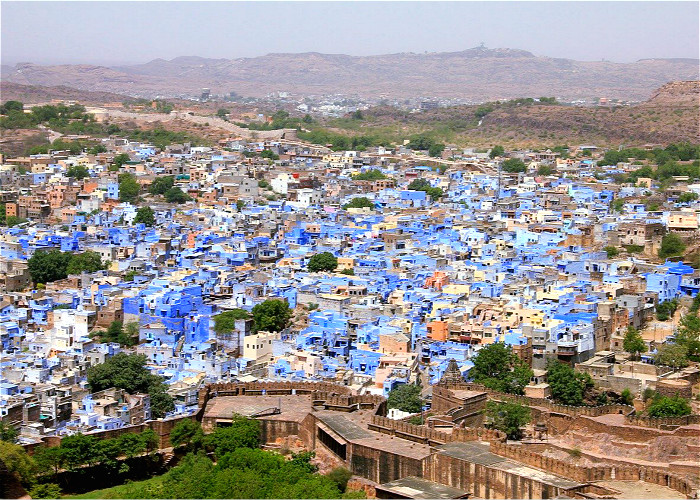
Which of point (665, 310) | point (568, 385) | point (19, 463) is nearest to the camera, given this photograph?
point (19, 463)

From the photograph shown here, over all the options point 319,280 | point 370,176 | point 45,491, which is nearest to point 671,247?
point 319,280

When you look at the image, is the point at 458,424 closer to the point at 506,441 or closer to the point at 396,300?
the point at 506,441

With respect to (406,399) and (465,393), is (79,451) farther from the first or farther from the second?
(465,393)

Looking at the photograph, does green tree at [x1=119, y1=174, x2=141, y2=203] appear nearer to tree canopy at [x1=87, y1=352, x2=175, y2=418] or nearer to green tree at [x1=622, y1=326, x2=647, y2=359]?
tree canopy at [x1=87, y1=352, x2=175, y2=418]

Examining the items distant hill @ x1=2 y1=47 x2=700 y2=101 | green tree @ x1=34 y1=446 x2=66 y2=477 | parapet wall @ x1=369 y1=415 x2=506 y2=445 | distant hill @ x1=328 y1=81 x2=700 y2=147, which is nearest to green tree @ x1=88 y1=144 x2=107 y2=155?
distant hill @ x1=328 y1=81 x2=700 y2=147

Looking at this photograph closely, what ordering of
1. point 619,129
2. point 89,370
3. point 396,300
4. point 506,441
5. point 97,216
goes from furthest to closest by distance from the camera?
point 619,129, point 97,216, point 396,300, point 89,370, point 506,441

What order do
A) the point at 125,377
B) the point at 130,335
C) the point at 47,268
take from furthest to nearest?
1. the point at 47,268
2. the point at 130,335
3. the point at 125,377

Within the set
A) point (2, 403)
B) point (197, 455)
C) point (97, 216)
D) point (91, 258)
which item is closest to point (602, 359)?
point (197, 455)
